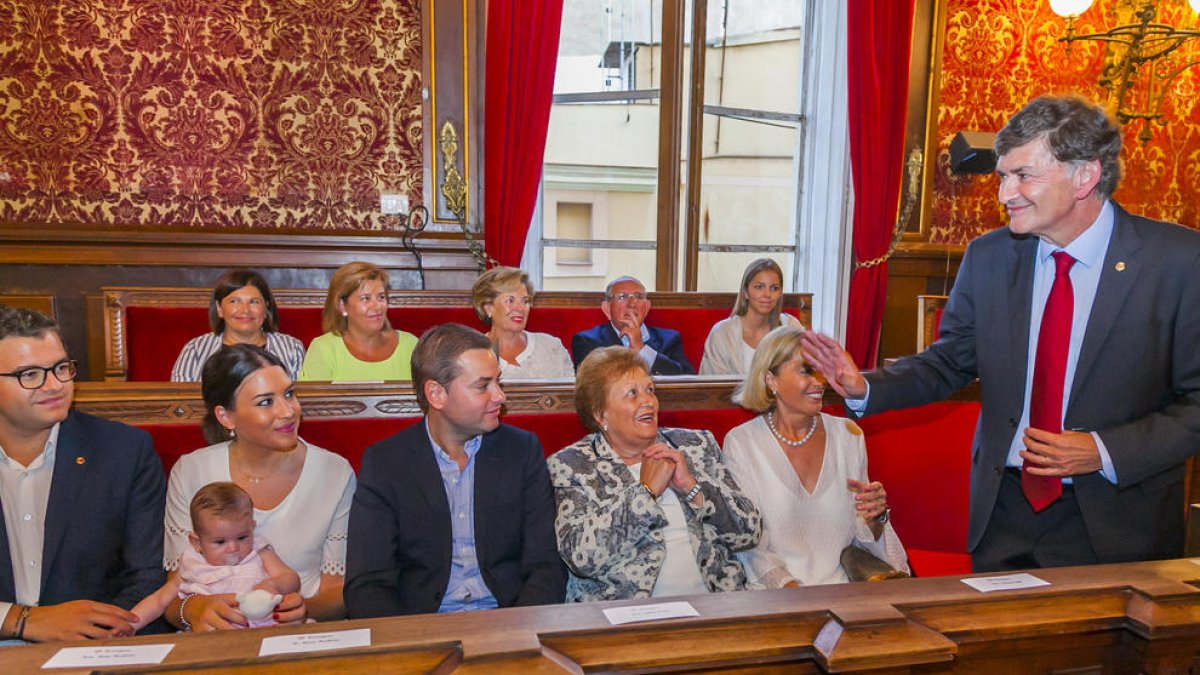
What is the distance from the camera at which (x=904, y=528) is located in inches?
95.2

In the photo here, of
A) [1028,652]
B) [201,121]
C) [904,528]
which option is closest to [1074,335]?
[1028,652]

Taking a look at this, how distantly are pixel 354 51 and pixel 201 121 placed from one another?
0.93 metres

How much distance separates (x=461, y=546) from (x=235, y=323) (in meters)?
1.80

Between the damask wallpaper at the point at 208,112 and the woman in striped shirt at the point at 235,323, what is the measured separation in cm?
141

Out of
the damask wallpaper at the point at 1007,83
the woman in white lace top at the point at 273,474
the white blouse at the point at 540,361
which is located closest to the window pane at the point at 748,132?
the damask wallpaper at the point at 1007,83

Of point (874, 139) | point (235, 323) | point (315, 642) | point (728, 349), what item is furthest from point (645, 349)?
point (315, 642)

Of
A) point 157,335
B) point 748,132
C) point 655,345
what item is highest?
point 748,132

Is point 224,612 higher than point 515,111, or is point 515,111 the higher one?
point 515,111

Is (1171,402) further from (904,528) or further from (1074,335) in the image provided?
(904,528)

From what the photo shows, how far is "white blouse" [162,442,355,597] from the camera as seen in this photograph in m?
1.87

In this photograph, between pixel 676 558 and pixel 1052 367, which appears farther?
pixel 676 558

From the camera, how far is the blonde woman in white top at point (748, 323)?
4059 millimetres

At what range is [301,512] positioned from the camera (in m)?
1.91

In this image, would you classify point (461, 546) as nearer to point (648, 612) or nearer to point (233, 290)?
point (648, 612)
